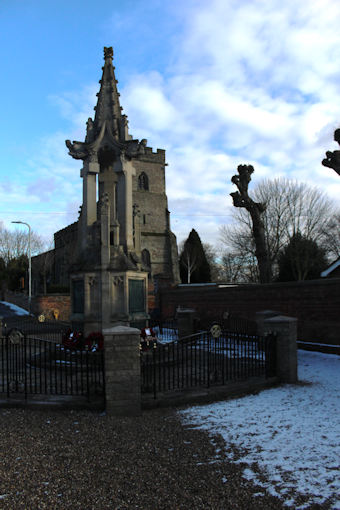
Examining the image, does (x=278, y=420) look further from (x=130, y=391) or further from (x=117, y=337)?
(x=117, y=337)

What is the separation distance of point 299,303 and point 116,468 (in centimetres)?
1098

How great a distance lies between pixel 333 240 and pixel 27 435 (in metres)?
40.6

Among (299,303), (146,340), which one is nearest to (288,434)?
(146,340)

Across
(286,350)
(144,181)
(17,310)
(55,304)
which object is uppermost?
(144,181)

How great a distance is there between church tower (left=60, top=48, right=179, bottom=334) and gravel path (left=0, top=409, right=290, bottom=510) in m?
4.47

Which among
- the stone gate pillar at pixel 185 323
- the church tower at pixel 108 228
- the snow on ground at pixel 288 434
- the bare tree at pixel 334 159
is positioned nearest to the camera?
the snow on ground at pixel 288 434

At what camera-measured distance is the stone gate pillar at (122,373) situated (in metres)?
6.21

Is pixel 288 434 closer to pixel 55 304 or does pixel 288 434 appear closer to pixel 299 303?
pixel 299 303

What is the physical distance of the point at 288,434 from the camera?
5.12 m

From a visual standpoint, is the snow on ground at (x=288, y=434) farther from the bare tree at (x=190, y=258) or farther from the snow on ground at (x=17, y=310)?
the bare tree at (x=190, y=258)

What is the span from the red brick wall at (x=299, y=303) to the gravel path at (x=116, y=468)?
8.46 meters

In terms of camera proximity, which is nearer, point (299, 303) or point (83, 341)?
point (83, 341)

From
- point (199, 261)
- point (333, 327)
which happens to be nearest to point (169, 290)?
point (333, 327)

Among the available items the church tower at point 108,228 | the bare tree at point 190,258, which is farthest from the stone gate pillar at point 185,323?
the bare tree at point 190,258
